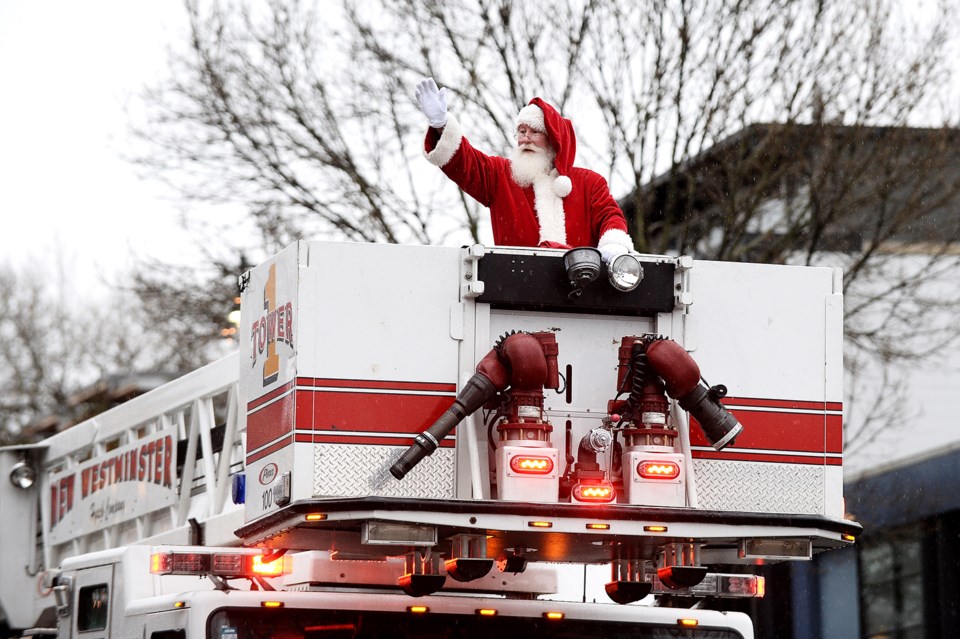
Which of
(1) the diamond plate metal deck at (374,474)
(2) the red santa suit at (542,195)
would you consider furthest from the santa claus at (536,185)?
(1) the diamond plate metal deck at (374,474)

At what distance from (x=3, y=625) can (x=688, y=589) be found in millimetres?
5019

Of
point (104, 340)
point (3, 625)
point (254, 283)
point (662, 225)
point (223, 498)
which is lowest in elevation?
point (3, 625)

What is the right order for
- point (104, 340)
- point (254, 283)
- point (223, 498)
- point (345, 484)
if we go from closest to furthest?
point (345, 484) < point (254, 283) < point (223, 498) < point (104, 340)

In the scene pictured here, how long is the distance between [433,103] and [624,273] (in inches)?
46.6

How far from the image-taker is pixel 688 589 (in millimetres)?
7168

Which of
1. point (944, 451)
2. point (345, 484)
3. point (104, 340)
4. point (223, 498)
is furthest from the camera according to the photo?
point (104, 340)

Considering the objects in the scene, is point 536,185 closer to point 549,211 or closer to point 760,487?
point 549,211

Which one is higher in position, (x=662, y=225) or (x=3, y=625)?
(x=662, y=225)

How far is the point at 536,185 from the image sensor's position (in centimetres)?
731

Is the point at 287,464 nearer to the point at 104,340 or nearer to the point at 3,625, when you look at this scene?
the point at 3,625

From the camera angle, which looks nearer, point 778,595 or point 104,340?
point 778,595

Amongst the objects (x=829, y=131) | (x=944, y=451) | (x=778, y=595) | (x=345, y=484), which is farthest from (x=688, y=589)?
(x=778, y=595)

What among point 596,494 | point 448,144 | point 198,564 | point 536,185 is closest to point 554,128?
point 536,185

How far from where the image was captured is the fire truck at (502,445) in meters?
6.16
